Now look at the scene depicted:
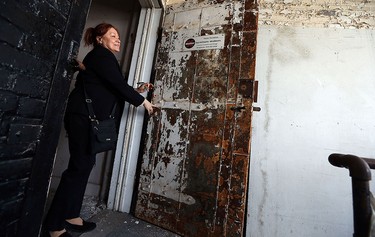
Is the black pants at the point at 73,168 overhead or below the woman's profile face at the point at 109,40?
below

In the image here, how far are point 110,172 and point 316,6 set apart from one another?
99.4 inches

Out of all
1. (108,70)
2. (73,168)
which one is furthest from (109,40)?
(73,168)

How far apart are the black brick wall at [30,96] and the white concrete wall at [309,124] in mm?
1499

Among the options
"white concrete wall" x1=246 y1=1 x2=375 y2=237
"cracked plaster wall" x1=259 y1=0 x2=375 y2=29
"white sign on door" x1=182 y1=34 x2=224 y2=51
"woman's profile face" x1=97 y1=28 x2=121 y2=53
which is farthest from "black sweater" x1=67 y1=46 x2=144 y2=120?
"cracked plaster wall" x1=259 y1=0 x2=375 y2=29

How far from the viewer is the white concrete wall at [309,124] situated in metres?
1.61

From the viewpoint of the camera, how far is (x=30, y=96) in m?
0.66

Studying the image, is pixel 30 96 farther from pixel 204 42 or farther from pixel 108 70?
pixel 204 42

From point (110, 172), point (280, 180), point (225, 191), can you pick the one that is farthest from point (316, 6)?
point (110, 172)

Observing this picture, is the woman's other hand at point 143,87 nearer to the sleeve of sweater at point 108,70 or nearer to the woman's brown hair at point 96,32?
the sleeve of sweater at point 108,70

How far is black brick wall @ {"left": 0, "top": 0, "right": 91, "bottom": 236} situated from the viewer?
583 millimetres

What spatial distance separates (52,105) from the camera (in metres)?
0.75

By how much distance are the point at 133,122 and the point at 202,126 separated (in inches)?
27.8

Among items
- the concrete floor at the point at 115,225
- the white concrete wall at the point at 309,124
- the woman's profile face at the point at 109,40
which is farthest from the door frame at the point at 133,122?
the white concrete wall at the point at 309,124

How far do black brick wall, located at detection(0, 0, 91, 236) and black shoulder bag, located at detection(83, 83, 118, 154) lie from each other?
49cm
